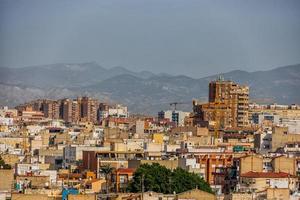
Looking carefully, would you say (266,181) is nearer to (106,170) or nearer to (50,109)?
(106,170)

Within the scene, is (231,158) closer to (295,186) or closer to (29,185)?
(295,186)

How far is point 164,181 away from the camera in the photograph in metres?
39.0

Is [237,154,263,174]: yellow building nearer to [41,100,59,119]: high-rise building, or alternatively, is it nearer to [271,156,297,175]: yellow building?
[271,156,297,175]: yellow building

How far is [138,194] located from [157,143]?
24009mm

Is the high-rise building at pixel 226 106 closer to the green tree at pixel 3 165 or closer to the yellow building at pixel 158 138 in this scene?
the yellow building at pixel 158 138

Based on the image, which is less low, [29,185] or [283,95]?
[283,95]

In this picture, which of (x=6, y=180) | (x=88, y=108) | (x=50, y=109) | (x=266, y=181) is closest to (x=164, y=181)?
(x=266, y=181)

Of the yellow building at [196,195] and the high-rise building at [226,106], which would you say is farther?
the high-rise building at [226,106]

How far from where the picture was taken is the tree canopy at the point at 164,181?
126 ft

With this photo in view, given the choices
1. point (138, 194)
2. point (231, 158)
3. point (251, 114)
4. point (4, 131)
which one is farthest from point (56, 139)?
point (251, 114)

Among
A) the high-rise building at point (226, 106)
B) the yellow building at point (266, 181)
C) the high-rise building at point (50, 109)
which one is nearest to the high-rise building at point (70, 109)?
the high-rise building at point (50, 109)

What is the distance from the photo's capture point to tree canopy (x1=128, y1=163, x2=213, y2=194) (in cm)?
3850

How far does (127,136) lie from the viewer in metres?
68.1

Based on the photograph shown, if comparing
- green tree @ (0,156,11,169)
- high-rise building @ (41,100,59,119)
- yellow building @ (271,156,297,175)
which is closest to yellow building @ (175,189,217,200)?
green tree @ (0,156,11,169)
